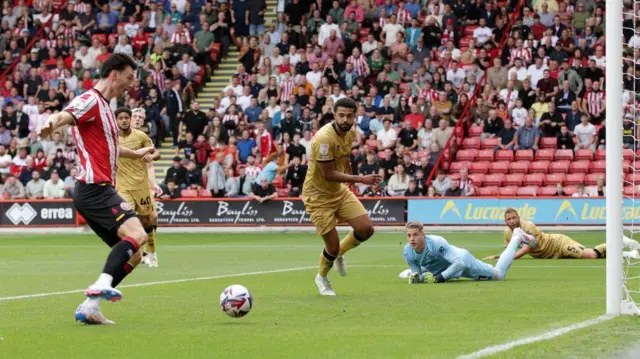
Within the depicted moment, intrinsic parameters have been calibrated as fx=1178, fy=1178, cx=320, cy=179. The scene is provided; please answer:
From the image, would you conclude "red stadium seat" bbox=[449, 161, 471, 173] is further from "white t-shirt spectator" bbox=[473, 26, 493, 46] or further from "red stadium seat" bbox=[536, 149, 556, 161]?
"white t-shirt spectator" bbox=[473, 26, 493, 46]

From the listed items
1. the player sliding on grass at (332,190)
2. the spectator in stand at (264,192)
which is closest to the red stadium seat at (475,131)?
the spectator in stand at (264,192)

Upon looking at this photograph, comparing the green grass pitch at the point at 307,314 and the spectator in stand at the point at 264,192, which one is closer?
the green grass pitch at the point at 307,314

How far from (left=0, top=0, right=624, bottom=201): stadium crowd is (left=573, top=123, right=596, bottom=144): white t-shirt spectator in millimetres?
31

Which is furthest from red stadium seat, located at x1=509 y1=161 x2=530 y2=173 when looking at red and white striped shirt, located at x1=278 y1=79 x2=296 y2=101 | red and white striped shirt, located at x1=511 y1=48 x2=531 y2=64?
red and white striped shirt, located at x1=278 y1=79 x2=296 y2=101

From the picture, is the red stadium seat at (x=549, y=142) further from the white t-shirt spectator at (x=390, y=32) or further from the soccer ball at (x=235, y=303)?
the soccer ball at (x=235, y=303)

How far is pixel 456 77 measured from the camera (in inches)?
1337

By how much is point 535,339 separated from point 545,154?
23.5m

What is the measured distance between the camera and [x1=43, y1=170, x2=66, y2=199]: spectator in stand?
3341 centimetres

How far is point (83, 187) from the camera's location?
396 inches

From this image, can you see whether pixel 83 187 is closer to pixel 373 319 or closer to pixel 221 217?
pixel 373 319

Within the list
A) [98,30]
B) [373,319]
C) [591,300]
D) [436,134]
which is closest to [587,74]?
[436,134]

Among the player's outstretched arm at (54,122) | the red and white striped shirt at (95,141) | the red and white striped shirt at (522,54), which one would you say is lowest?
the red and white striped shirt at (522,54)

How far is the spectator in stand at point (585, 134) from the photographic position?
31.0m

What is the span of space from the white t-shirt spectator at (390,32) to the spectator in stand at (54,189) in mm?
10456
